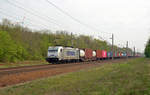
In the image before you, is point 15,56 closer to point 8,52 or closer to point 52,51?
point 8,52

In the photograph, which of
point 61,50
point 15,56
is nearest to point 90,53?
point 61,50

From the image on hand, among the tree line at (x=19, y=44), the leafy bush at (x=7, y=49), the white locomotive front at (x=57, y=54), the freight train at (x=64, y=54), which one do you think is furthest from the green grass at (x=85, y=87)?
the tree line at (x=19, y=44)

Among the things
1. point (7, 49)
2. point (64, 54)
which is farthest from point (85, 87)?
point (7, 49)

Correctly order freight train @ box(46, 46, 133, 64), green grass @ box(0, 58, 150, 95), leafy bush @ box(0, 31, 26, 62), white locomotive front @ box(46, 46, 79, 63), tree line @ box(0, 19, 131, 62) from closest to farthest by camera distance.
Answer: green grass @ box(0, 58, 150, 95)
white locomotive front @ box(46, 46, 79, 63)
freight train @ box(46, 46, 133, 64)
leafy bush @ box(0, 31, 26, 62)
tree line @ box(0, 19, 131, 62)

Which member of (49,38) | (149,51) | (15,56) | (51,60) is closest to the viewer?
(51,60)

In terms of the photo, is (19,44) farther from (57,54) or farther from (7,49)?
(57,54)

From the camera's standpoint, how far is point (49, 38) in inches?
2312

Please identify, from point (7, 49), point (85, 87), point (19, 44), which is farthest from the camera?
point (19, 44)

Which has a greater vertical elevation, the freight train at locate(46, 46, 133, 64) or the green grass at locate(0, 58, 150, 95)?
the freight train at locate(46, 46, 133, 64)

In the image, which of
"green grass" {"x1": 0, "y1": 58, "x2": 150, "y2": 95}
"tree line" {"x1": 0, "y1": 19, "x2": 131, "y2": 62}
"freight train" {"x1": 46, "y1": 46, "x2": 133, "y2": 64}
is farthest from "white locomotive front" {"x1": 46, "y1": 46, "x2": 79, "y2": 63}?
"green grass" {"x1": 0, "y1": 58, "x2": 150, "y2": 95}

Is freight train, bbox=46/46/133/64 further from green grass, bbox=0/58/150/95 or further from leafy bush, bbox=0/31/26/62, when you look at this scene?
green grass, bbox=0/58/150/95

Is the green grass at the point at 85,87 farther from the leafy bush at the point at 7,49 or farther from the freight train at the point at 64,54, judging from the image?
the leafy bush at the point at 7,49

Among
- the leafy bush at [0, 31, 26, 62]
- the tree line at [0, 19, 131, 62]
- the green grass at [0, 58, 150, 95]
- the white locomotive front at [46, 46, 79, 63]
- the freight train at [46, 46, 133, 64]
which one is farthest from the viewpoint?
the tree line at [0, 19, 131, 62]

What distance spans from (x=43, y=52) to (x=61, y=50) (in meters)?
18.6
